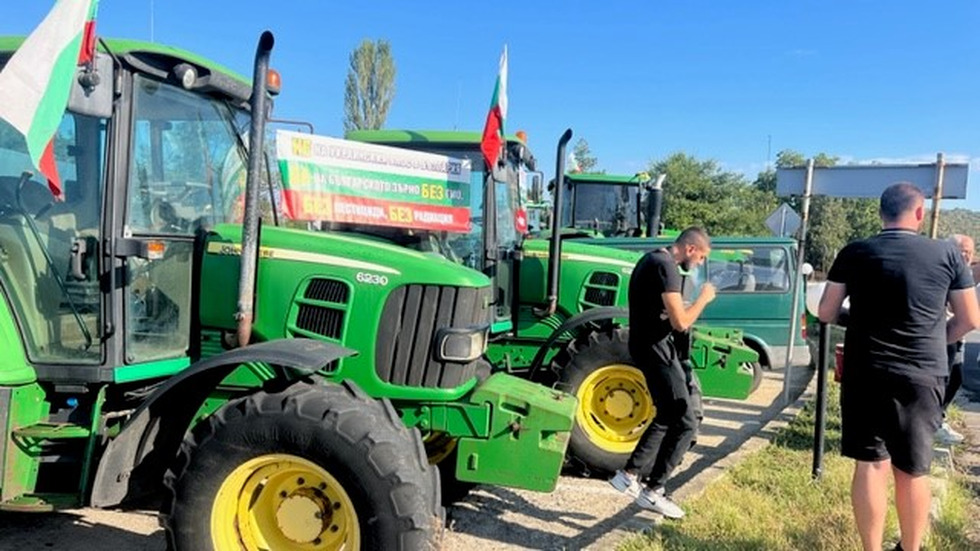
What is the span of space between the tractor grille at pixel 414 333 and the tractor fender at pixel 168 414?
0.79 feet

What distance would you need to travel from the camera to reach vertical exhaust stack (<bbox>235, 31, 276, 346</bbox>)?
3387mm

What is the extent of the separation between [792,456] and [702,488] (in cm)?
117

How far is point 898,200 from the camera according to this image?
3520 millimetres

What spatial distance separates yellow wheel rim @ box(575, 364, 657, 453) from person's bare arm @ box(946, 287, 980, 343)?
2258 mm

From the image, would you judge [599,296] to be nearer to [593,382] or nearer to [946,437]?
[593,382]

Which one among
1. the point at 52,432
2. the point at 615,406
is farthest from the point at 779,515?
the point at 52,432

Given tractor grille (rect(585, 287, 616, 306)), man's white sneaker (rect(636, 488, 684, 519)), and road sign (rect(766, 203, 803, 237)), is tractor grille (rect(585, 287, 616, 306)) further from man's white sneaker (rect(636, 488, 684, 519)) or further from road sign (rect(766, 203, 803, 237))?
road sign (rect(766, 203, 803, 237))

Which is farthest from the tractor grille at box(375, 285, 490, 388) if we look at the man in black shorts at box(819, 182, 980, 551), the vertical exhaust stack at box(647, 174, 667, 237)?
the vertical exhaust stack at box(647, 174, 667, 237)

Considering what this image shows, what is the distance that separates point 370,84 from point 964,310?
31364 millimetres

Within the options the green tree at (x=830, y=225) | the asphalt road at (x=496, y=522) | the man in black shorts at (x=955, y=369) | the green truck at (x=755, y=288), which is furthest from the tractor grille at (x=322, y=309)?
the green tree at (x=830, y=225)

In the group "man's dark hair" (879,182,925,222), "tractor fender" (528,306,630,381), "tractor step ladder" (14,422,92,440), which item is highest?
"man's dark hair" (879,182,925,222)

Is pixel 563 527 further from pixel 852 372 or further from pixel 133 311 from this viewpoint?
pixel 133 311

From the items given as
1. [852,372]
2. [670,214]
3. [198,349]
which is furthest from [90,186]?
[670,214]

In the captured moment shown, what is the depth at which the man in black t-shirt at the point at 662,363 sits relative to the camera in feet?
14.8
